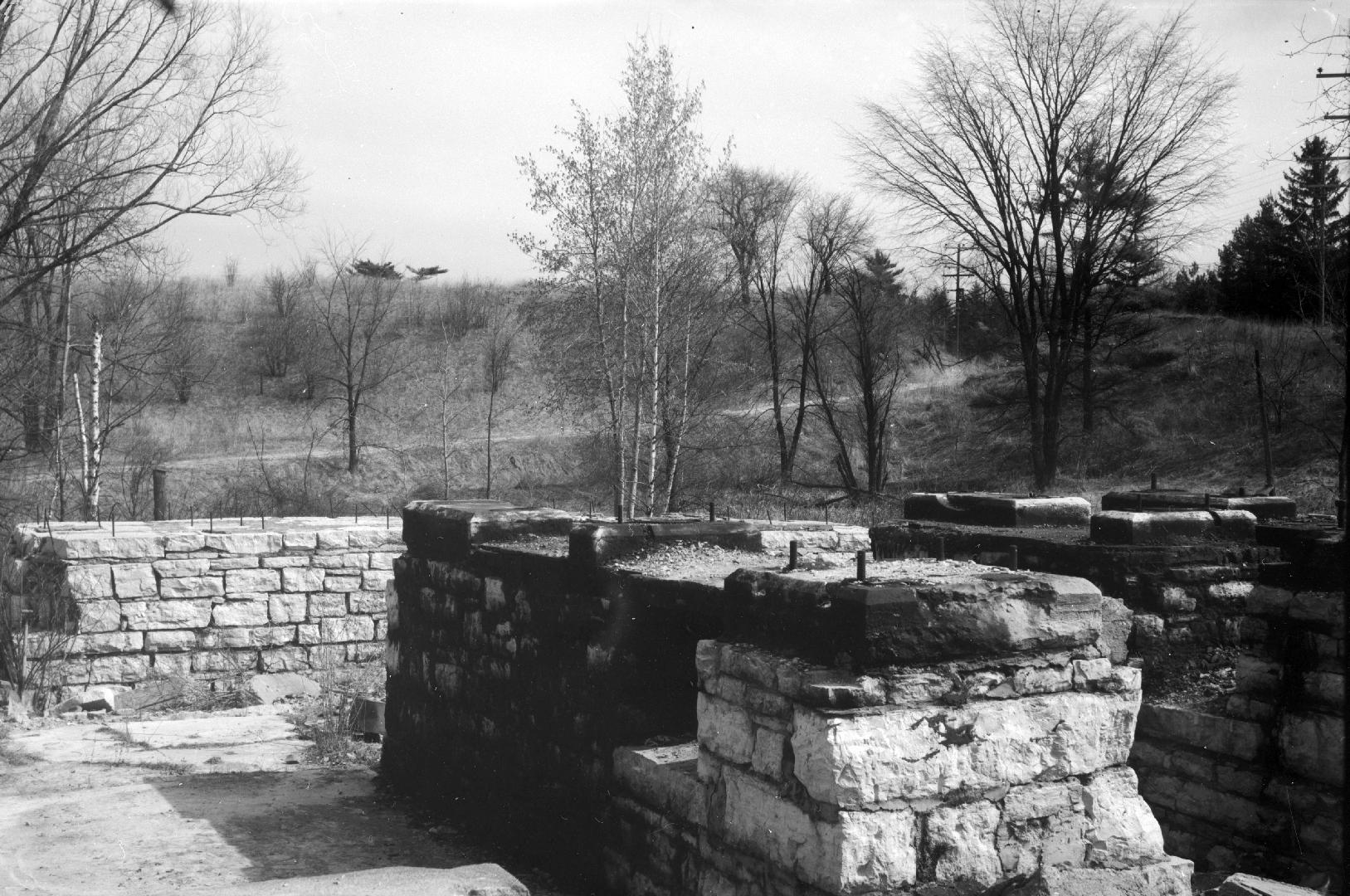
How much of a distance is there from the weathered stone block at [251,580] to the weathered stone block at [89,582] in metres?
0.86

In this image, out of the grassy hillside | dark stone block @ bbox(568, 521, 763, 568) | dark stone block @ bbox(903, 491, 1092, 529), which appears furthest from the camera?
the grassy hillside

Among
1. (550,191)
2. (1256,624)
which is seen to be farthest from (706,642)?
(550,191)

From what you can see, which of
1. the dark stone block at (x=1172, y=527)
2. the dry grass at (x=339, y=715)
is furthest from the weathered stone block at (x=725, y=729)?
the dry grass at (x=339, y=715)

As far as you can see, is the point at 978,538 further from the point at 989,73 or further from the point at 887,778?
the point at 989,73

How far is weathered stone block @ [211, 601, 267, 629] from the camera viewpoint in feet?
29.3

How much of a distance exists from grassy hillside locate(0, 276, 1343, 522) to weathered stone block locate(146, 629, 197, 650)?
915cm

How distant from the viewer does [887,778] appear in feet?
9.31

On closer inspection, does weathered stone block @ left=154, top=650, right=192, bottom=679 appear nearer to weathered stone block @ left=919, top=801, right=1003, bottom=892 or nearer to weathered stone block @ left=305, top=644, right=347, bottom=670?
weathered stone block @ left=305, top=644, right=347, bottom=670

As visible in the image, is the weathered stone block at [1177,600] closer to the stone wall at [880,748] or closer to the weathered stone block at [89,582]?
the stone wall at [880,748]

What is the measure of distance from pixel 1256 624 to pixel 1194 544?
718 millimetres

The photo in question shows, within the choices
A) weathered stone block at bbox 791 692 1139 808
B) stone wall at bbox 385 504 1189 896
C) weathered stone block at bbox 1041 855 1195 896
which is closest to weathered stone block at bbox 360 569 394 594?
stone wall at bbox 385 504 1189 896

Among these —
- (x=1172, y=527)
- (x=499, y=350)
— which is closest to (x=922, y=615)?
(x=1172, y=527)

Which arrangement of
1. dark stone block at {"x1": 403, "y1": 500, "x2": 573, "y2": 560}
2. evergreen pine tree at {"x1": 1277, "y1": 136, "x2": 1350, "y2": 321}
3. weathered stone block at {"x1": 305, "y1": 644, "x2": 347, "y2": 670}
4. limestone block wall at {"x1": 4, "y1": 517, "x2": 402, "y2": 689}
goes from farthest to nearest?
1. evergreen pine tree at {"x1": 1277, "y1": 136, "x2": 1350, "y2": 321}
2. weathered stone block at {"x1": 305, "y1": 644, "x2": 347, "y2": 670}
3. limestone block wall at {"x1": 4, "y1": 517, "x2": 402, "y2": 689}
4. dark stone block at {"x1": 403, "y1": 500, "x2": 573, "y2": 560}

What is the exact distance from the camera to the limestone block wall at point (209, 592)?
848 cm
